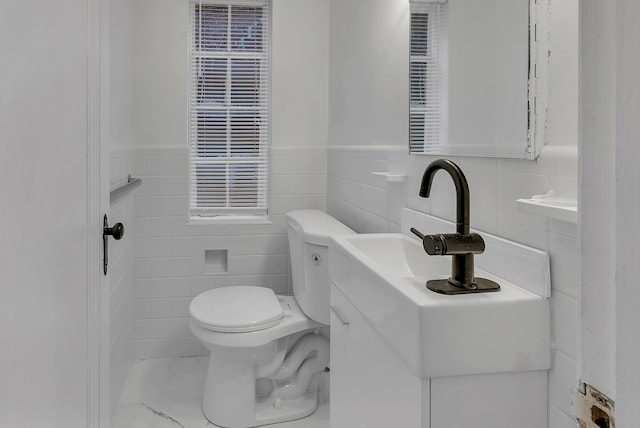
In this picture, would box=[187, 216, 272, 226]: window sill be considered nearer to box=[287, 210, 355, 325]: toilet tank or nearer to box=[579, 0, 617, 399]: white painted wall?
box=[287, 210, 355, 325]: toilet tank

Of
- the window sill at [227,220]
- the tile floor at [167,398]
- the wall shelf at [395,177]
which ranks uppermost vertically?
the wall shelf at [395,177]

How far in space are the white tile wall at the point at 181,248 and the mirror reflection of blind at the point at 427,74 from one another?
1.39m

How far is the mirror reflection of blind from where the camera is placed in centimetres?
154

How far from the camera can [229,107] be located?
3006 millimetres

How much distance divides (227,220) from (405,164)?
1.46 m

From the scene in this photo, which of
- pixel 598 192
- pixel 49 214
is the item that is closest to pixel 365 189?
pixel 49 214

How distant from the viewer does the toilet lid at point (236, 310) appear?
2098 mm

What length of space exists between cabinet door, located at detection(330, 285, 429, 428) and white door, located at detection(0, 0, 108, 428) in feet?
2.08

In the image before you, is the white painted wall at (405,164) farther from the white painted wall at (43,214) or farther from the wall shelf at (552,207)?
the white painted wall at (43,214)

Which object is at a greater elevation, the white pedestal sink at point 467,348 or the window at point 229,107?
the window at point 229,107

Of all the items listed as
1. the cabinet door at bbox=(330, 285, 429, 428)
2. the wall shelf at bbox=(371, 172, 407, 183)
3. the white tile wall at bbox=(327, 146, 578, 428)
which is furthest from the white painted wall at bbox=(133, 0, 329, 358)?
the cabinet door at bbox=(330, 285, 429, 428)

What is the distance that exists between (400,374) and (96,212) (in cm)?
75

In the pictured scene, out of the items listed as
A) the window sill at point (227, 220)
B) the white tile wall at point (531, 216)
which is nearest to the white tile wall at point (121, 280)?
the window sill at point (227, 220)

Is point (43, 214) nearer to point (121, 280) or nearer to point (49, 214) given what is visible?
point (49, 214)
